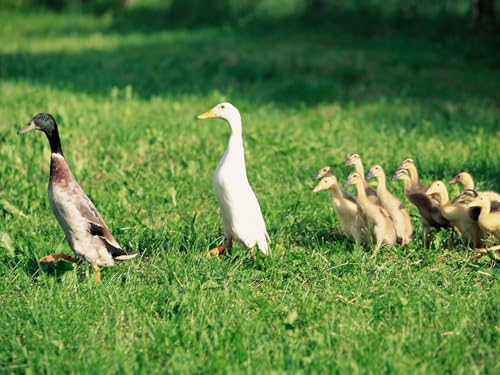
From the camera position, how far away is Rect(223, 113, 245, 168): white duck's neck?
6.63 metres

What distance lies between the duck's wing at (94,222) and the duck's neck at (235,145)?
99cm

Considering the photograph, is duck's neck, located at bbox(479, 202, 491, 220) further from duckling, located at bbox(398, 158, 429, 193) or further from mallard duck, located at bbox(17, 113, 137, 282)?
mallard duck, located at bbox(17, 113, 137, 282)

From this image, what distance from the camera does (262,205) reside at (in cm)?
842

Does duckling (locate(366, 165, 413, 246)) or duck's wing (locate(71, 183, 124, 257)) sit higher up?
duck's wing (locate(71, 183, 124, 257))

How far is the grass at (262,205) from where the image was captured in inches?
211

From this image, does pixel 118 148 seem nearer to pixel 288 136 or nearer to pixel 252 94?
pixel 288 136

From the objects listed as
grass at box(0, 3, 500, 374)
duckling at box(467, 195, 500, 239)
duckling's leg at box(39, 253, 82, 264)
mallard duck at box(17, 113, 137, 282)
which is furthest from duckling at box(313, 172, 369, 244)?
duckling's leg at box(39, 253, 82, 264)

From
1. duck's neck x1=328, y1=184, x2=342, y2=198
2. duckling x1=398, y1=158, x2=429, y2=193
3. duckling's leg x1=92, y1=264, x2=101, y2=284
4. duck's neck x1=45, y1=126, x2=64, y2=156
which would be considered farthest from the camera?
duckling x1=398, y1=158, x2=429, y2=193

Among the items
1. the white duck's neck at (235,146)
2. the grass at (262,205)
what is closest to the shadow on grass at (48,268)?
the grass at (262,205)

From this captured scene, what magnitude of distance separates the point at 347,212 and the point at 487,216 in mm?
1054

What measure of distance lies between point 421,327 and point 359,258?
1.17 metres

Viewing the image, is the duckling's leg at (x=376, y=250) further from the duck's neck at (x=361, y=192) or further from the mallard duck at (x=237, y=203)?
the mallard duck at (x=237, y=203)

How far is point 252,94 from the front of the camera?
1488cm

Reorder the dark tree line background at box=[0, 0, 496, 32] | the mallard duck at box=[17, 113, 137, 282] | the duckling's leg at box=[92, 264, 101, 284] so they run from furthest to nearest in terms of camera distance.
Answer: the dark tree line background at box=[0, 0, 496, 32] < the mallard duck at box=[17, 113, 137, 282] < the duckling's leg at box=[92, 264, 101, 284]
